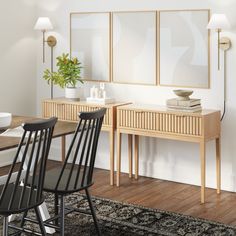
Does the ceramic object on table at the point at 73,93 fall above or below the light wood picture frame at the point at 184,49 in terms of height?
below

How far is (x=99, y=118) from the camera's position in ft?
11.5

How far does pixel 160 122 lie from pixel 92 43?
4.56 feet

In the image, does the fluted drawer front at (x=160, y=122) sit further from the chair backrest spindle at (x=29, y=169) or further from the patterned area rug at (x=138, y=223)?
the chair backrest spindle at (x=29, y=169)

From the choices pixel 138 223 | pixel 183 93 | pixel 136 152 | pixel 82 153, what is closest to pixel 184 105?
pixel 183 93

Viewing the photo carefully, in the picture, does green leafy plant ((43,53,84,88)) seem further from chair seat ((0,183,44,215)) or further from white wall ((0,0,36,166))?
chair seat ((0,183,44,215))

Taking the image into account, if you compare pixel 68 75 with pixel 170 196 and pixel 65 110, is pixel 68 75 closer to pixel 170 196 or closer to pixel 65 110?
pixel 65 110

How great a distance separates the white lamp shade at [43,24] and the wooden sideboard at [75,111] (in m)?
0.79

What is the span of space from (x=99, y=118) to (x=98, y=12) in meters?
2.37

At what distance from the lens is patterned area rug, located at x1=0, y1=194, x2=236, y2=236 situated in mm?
3906

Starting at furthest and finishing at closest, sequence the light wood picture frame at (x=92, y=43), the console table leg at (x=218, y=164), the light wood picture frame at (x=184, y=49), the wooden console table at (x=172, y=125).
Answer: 1. the light wood picture frame at (x=92, y=43)
2. the light wood picture frame at (x=184, y=49)
3. the console table leg at (x=218, y=164)
4. the wooden console table at (x=172, y=125)

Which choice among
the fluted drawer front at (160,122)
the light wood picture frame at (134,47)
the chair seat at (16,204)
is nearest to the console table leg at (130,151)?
the fluted drawer front at (160,122)

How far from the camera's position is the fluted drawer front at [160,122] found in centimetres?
461

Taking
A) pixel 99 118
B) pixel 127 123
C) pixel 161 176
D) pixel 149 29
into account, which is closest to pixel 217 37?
pixel 149 29

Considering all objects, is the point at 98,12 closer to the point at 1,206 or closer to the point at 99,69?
the point at 99,69
